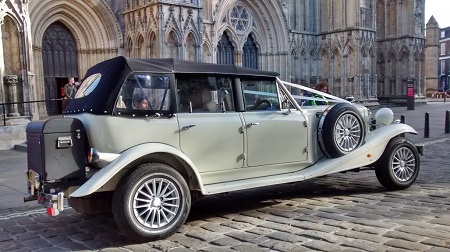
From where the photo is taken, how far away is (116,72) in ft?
14.9

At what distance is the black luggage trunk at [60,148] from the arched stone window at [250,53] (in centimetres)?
1968

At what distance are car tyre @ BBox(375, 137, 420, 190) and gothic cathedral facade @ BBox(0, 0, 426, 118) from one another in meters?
10.2

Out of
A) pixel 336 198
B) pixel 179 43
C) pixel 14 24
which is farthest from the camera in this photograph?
pixel 179 43

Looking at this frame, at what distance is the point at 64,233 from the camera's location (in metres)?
4.79

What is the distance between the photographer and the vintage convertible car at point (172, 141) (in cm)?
425

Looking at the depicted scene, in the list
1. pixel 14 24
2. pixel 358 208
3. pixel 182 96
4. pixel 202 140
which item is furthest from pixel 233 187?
pixel 14 24

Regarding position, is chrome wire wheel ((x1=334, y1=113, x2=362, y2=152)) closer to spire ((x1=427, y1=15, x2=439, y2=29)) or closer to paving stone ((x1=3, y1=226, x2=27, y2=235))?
paving stone ((x1=3, y1=226, x2=27, y2=235))

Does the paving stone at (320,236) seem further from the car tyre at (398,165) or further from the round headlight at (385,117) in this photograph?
the round headlight at (385,117)

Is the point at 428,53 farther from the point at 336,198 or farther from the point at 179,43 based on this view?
the point at 336,198

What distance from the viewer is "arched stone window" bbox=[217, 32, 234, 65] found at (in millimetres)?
22156

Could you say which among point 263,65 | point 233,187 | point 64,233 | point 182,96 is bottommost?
point 64,233


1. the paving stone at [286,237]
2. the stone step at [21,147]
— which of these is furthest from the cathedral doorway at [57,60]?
the paving stone at [286,237]

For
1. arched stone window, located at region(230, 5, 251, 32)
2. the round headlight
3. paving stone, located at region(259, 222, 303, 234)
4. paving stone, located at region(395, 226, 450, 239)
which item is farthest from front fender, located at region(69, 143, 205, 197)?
arched stone window, located at region(230, 5, 251, 32)

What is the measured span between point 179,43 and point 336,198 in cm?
1187
